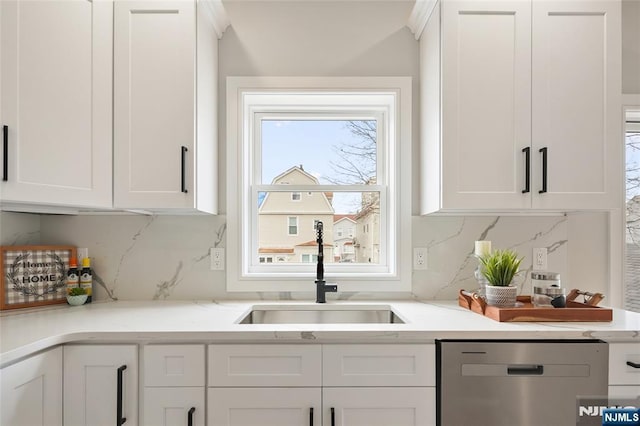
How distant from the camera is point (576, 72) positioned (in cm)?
162

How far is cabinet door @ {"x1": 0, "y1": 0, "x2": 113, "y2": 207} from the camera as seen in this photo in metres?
1.27

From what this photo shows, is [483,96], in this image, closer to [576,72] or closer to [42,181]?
[576,72]

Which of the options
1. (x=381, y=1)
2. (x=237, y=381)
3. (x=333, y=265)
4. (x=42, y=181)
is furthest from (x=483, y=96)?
(x=42, y=181)

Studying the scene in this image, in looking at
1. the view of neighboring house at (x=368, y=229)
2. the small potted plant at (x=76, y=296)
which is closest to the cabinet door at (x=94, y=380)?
the small potted plant at (x=76, y=296)

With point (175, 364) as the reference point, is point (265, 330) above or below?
above

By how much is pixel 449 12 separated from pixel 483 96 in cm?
40

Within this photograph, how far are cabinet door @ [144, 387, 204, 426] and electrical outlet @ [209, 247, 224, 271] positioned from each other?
718mm

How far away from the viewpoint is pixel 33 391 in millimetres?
1194

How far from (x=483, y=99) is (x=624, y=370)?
3.90ft

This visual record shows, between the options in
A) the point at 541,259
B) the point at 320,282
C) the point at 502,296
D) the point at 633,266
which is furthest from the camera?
the point at 633,266

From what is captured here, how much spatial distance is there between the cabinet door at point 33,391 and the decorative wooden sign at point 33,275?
0.58 metres

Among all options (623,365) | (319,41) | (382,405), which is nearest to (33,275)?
(382,405)

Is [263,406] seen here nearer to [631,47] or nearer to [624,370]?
[624,370]

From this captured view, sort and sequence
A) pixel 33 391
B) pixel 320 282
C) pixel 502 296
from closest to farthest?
pixel 33 391, pixel 502 296, pixel 320 282
